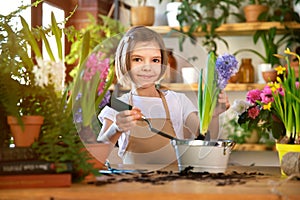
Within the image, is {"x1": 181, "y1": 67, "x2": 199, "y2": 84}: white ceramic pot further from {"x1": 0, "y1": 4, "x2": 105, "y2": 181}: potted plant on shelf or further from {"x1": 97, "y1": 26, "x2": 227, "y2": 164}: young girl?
{"x1": 0, "y1": 4, "x2": 105, "y2": 181}: potted plant on shelf

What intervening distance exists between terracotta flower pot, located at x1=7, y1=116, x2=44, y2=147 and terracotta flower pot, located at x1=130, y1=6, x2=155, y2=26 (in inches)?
126

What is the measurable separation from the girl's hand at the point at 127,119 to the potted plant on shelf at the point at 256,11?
3027 mm

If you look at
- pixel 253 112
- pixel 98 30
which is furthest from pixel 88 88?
pixel 98 30

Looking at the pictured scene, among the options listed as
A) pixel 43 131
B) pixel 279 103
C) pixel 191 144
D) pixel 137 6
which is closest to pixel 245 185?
pixel 191 144

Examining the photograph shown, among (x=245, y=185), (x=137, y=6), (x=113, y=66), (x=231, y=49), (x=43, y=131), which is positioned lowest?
(x=245, y=185)

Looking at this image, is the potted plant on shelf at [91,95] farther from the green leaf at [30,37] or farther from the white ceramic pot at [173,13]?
the white ceramic pot at [173,13]

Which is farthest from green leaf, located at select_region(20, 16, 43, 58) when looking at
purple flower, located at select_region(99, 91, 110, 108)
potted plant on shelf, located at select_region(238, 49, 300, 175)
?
potted plant on shelf, located at select_region(238, 49, 300, 175)

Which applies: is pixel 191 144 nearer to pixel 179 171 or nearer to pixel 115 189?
pixel 179 171

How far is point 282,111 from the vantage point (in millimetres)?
1823

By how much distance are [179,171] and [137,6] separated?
307cm

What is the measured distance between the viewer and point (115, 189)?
139 cm

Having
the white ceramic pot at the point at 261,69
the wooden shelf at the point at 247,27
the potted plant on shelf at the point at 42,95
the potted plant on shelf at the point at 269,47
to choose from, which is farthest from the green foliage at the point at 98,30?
the potted plant on shelf at the point at 42,95

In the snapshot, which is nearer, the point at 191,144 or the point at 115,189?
the point at 115,189

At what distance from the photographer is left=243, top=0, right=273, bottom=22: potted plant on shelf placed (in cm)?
452
